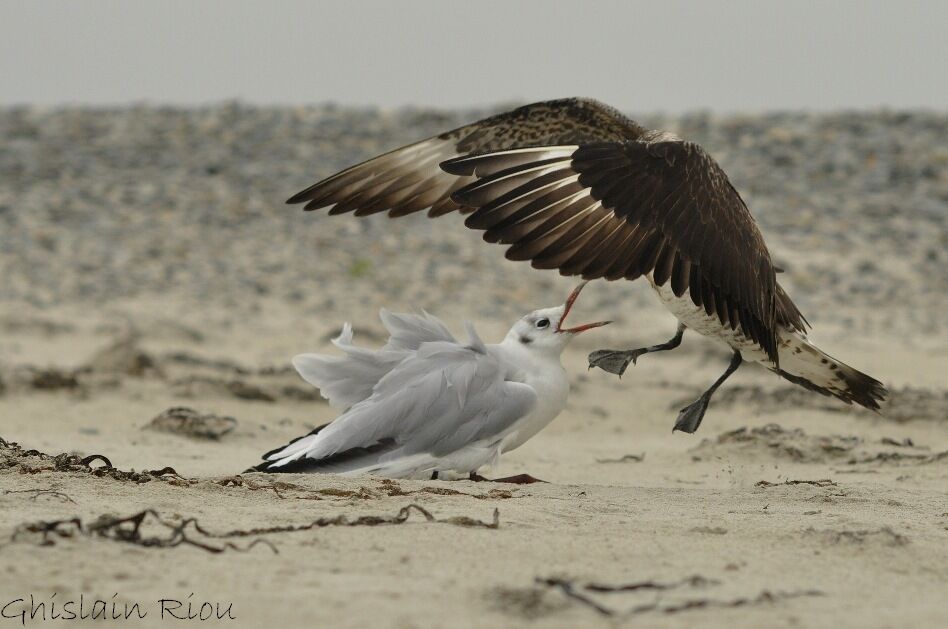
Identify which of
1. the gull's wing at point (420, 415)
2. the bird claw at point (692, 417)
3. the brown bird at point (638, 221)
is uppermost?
the brown bird at point (638, 221)

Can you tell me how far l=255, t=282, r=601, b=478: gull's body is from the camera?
5430 millimetres

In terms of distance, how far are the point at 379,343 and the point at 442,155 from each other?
425 cm

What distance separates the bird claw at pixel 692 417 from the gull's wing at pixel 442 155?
142 centimetres

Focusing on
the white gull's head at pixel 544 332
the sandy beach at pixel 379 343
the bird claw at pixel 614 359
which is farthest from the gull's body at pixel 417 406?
the bird claw at pixel 614 359

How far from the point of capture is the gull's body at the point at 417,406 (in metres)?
5.43

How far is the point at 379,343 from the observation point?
1127 cm

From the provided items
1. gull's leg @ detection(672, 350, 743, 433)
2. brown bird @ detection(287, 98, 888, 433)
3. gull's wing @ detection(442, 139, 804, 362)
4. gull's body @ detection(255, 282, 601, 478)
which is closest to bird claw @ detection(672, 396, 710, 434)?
gull's leg @ detection(672, 350, 743, 433)

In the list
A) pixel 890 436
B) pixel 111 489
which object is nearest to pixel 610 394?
pixel 890 436

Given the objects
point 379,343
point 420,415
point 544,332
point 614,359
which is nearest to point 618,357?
point 614,359

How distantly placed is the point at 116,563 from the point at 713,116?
Answer: 55.7ft

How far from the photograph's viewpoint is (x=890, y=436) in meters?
8.12

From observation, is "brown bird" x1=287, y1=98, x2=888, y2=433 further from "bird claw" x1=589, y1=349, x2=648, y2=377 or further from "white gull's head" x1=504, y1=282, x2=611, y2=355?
"bird claw" x1=589, y1=349, x2=648, y2=377

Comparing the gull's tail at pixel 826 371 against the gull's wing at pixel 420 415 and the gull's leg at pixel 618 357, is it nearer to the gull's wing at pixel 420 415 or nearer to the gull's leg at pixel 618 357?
the gull's leg at pixel 618 357

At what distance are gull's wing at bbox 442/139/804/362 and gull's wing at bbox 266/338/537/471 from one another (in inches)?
30.5
